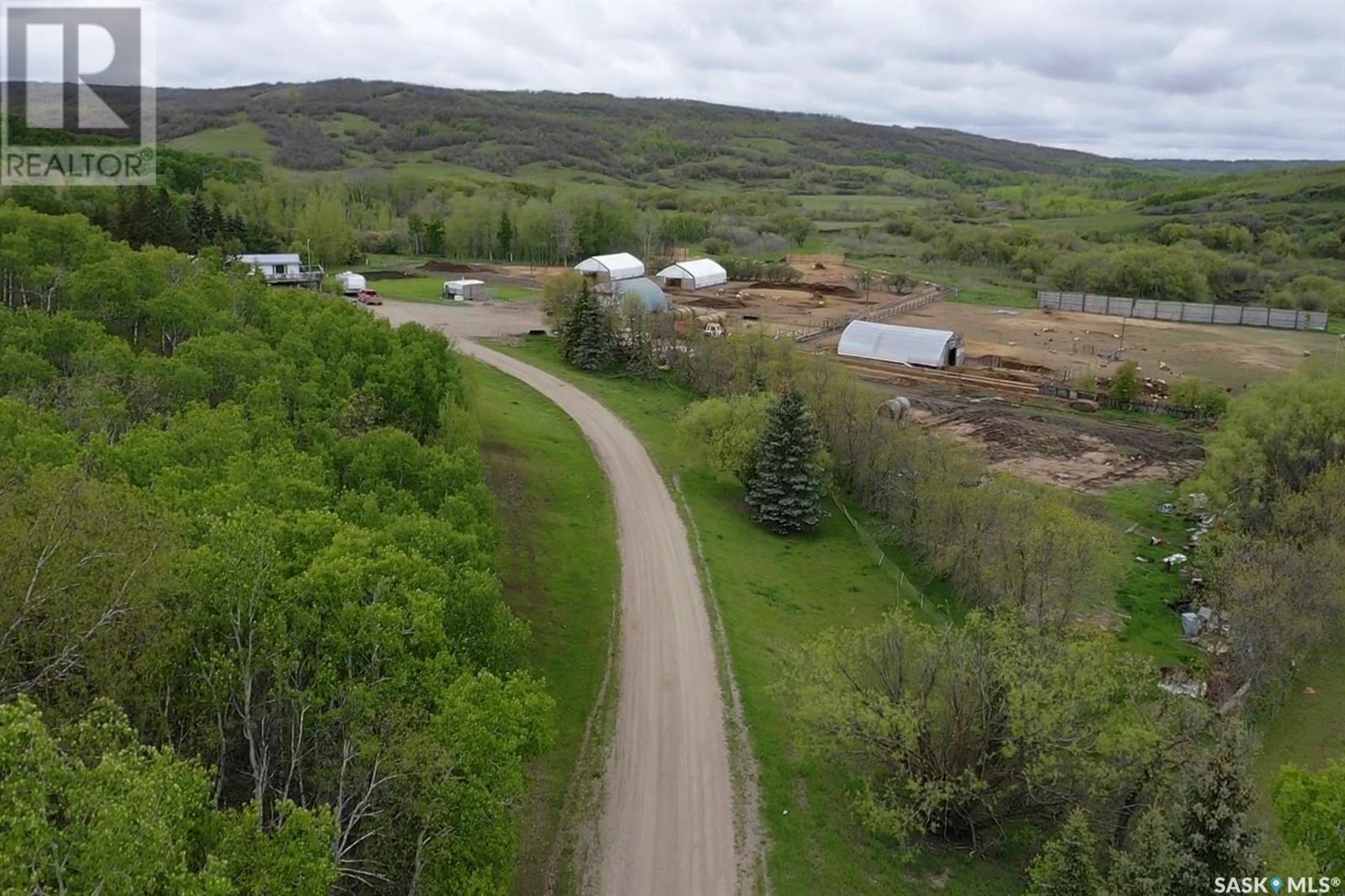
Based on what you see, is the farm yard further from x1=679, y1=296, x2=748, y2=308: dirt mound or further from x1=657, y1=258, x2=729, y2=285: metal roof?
x1=657, y1=258, x2=729, y2=285: metal roof

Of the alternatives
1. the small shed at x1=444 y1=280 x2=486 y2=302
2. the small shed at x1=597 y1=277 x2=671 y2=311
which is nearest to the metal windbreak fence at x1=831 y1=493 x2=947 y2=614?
the small shed at x1=597 y1=277 x2=671 y2=311

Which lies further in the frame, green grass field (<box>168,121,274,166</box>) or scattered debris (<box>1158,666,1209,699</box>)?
green grass field (<box>168,121,274,166</box>)

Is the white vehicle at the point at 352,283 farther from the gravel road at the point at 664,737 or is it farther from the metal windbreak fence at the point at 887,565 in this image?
the metal windbreak fence at the point at 887,565

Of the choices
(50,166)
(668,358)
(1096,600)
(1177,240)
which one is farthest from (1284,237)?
(50,166)

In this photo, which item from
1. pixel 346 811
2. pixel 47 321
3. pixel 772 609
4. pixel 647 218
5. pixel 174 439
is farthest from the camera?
pixel 647 218

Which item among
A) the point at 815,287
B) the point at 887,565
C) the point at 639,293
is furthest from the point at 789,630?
the point at 815,287

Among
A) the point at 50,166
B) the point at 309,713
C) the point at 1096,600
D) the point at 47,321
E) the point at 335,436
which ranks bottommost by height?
the point at 1096,600

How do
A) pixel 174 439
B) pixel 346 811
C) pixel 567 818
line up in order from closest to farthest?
pixel 346 811 < pixel 567 818 < pixel 174 439

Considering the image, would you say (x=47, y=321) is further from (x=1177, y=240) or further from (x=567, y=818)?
(x=1177, y=240)
